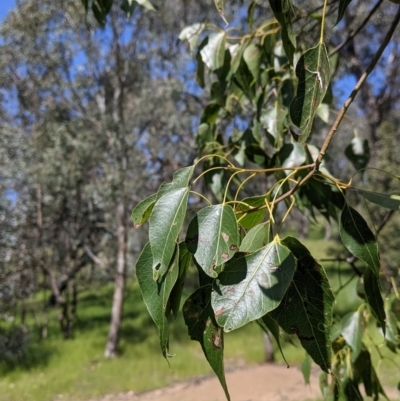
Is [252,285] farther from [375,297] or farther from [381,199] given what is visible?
[375,297]

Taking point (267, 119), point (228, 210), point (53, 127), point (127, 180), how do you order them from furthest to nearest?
point (53, 127) → point (127, 180) → point (267, 119) → point (228, 210)

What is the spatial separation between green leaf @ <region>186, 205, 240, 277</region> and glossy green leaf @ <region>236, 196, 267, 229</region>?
70 mm

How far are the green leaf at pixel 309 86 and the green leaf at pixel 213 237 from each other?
0.13m

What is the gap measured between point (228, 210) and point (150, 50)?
7.73 m

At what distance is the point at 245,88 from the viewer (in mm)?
1164

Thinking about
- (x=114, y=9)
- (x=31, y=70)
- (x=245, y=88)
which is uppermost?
(x=114, y=9)

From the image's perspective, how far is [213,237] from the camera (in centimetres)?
55

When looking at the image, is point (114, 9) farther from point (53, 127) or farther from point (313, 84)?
point (313, 84)

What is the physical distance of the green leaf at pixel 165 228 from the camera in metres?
0.54

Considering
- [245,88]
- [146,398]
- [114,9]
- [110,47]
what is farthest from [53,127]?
[245,88]

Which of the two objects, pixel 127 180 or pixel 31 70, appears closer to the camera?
pixel 127 180

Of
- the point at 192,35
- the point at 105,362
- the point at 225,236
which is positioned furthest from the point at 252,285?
the point at 105,362

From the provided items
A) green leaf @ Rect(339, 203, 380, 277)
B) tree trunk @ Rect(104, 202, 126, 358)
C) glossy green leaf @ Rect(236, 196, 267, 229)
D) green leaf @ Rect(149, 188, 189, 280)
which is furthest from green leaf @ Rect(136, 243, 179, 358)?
Answer: tree trunk @ Rect(104, 202, 126, 358)

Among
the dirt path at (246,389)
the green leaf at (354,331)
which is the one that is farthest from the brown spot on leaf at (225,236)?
the dirt path at (246,389)
